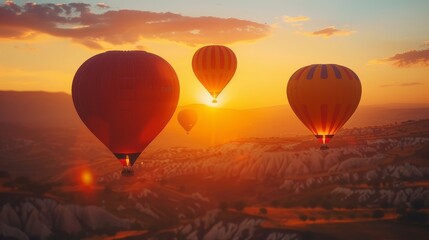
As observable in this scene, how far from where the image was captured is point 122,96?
144ft

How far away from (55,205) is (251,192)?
58746 millimetres

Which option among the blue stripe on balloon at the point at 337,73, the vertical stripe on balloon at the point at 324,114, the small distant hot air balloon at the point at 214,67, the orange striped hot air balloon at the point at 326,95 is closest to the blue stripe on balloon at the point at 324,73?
the orange striped hot air balloon at the point at 326,95

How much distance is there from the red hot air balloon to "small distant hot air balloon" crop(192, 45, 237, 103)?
2810cm

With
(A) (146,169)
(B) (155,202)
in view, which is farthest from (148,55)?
(A) (146,169)

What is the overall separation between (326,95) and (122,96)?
2795 centimetres

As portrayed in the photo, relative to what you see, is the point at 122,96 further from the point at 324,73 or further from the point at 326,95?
the point at 324,73

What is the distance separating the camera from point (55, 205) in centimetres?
9894

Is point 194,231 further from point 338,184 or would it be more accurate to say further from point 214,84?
point 338,184

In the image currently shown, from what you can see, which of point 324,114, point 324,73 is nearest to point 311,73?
point 324,73

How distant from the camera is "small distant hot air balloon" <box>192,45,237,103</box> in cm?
7350

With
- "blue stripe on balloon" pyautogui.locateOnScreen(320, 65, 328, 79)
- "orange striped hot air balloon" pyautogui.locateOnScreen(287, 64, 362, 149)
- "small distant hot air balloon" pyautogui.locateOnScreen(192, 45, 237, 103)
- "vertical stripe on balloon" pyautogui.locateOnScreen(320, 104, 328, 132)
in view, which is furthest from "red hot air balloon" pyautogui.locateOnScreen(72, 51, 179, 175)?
"small distant hot air balloon" pyautogui.locateOnScreen(192, 45, 237, 103)

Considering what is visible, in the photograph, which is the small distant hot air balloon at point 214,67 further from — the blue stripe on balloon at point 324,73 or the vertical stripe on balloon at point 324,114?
the vertical stripe on balloon at point 324,114

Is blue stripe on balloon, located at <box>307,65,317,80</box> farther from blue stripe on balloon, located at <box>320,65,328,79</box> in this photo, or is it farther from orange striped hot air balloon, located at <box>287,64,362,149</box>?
blue stripe on balloon, located at <box>320,65,328,79</box>

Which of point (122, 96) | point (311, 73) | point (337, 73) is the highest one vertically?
point (311, 73)
